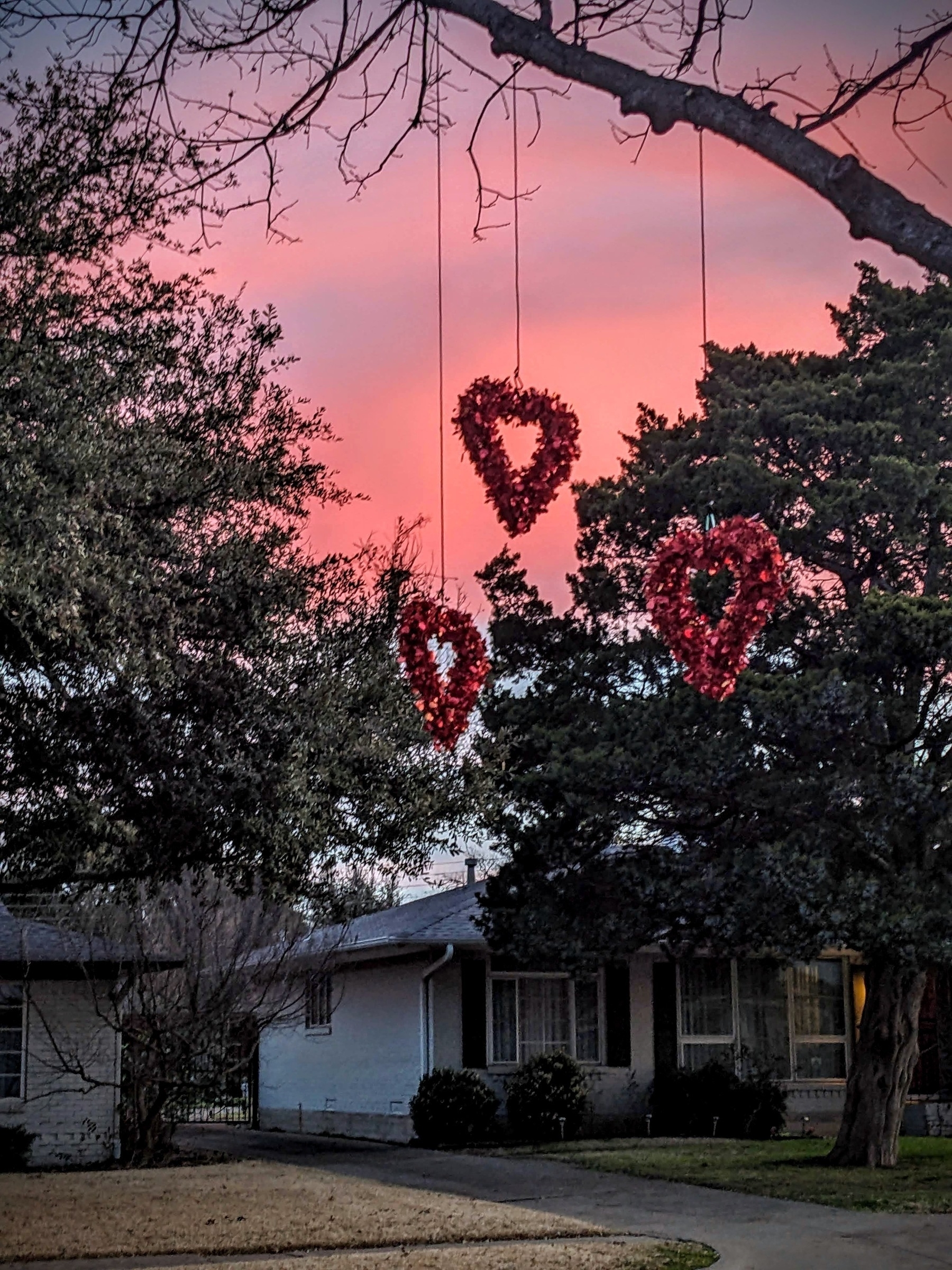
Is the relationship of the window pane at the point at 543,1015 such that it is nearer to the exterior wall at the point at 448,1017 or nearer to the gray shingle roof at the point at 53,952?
the exterior wall at the point at 448,1017

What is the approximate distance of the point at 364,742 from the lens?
1116 cm

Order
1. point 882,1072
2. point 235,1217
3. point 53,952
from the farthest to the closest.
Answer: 1. point 53,952
2. point 882,1072
3. point 235,1217

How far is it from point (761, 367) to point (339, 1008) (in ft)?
42.8

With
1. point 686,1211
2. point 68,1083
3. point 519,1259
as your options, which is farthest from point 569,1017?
point 519,1259

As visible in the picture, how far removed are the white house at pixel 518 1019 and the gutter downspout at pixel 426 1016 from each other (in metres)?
0.02

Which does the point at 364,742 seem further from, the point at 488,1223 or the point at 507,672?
the point at 507,672

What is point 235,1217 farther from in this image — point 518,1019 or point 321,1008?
point 321,1008

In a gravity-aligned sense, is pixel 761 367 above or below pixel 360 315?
above

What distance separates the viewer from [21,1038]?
800 inches

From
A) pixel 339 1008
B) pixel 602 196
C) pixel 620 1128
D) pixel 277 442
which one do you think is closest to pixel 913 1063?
pixel 620 1128

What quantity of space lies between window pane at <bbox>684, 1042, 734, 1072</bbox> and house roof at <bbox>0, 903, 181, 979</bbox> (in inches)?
344

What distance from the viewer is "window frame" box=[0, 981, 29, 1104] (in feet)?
65.9

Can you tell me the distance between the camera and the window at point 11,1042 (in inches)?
794

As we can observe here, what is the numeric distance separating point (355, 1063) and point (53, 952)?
6.59 meters
